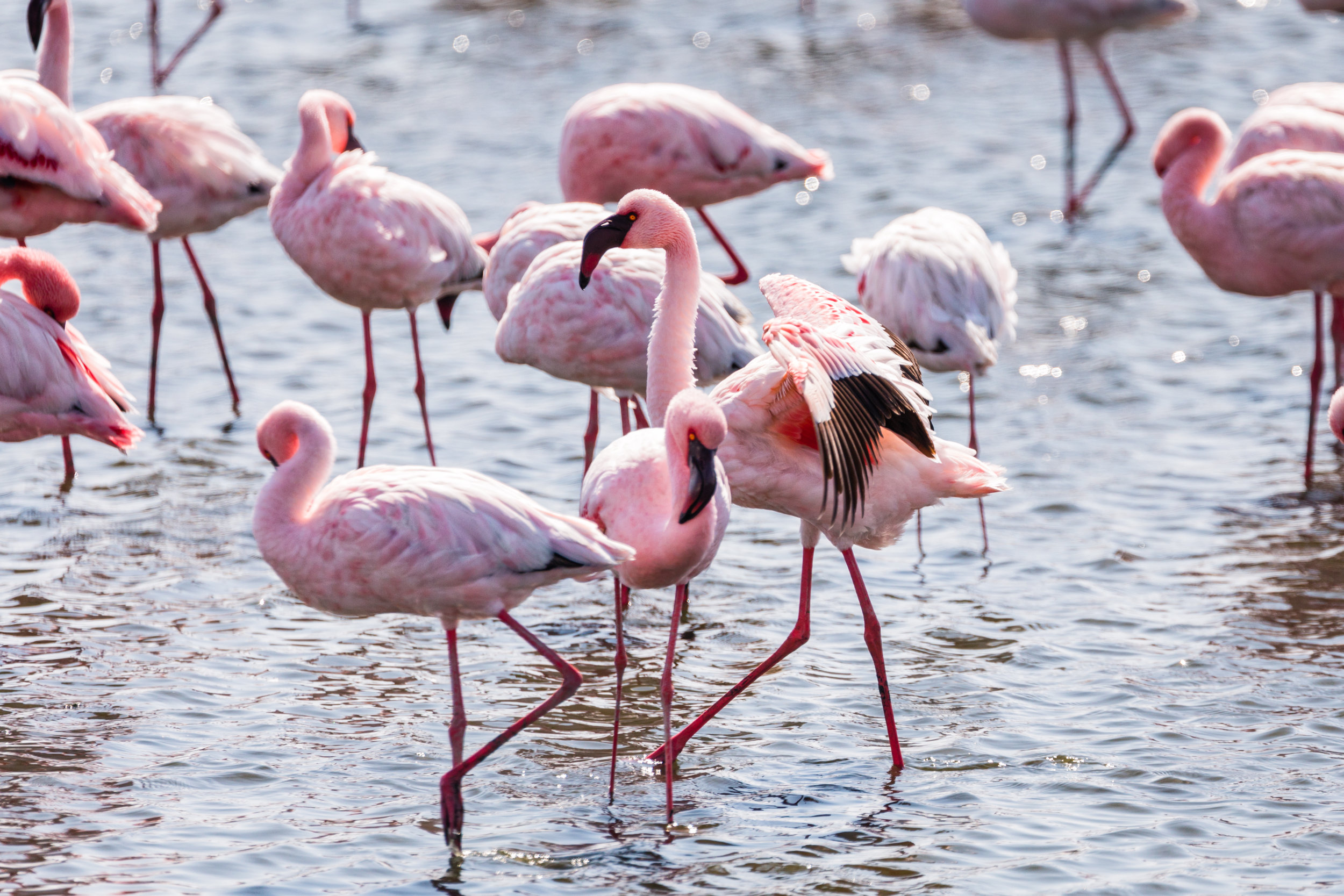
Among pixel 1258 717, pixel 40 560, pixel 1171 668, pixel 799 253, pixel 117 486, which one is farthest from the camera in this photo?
pixel 799 253

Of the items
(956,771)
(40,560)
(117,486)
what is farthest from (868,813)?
(117,486)

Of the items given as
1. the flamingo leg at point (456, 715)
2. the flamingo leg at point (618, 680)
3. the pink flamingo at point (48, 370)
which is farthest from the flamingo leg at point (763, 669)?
the pink flamingo at point (48, 370)

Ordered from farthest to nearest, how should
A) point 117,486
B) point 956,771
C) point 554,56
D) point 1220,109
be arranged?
point 554,56 → point 1220,109 → point 117,486 → point 956,771

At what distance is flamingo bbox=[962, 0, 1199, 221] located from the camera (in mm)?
12672

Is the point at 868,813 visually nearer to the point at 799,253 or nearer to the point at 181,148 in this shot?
the point at 181,148

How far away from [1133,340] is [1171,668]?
417cm

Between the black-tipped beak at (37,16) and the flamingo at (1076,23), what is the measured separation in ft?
23.6

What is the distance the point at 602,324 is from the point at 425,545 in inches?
80.0

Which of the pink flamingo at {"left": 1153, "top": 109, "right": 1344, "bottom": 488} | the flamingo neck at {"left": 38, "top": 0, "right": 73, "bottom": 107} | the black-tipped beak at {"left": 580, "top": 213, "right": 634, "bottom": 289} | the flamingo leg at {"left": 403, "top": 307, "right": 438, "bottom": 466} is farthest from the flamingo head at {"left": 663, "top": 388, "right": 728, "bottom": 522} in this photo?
the flamingo neck at {"left": 38, "top": 0, "right": 73, "bottom": 107}

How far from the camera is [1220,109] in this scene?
13352mm

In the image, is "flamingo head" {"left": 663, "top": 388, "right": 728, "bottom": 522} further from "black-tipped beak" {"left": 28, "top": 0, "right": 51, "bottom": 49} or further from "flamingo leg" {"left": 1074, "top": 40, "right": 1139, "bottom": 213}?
"flamingo leg" {"left": 1074, "top": 40, "right": 1139, "bottom": 213}

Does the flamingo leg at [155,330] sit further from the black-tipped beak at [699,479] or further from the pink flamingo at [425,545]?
the black-tipped beak at [699,479]

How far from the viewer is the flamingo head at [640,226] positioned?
16.9 ft

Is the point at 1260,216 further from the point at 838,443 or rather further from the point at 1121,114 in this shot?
the point at 1121,114
